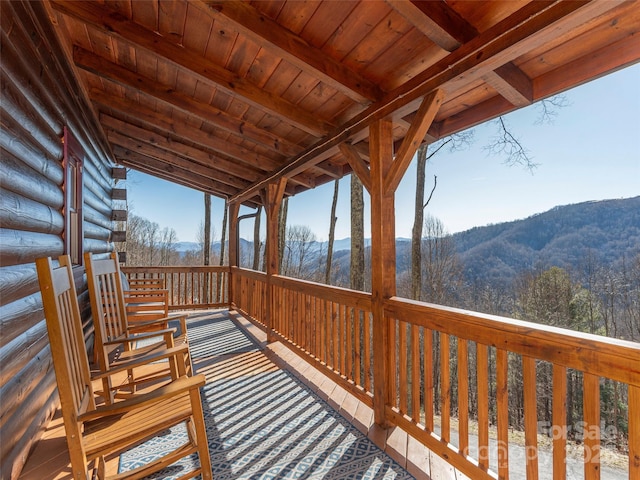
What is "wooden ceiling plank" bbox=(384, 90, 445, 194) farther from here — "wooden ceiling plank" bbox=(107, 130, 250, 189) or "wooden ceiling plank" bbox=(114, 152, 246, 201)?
"wooden ceiling plank" bbox=(114, 152, 246, 201)

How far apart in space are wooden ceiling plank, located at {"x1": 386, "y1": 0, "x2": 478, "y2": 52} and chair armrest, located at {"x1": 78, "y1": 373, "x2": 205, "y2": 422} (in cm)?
193

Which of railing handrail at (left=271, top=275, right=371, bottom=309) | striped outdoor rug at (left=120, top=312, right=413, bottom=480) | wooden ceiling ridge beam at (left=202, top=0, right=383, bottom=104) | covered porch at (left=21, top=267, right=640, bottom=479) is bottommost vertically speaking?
striped outdoor rug at (left=120, top=312, right=413, bottom=480)

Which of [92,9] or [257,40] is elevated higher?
[92,9]

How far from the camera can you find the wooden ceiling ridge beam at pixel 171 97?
2.95 m

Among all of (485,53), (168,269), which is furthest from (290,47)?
(168,269)

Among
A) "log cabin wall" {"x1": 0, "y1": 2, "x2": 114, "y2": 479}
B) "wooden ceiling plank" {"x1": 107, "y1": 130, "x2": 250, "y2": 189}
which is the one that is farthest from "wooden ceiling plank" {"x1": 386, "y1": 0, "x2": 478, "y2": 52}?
"wooden ceiling plank" {"x1": 107, "y1": 130, "x2": 250, "y2": 189}

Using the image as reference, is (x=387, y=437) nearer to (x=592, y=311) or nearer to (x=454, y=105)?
(x=454, y=105)

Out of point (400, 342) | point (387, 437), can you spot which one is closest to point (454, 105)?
point (400, 342)

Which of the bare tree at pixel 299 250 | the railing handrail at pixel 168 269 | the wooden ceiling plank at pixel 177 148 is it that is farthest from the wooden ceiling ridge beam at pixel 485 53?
the bare tree at pixel 299 250

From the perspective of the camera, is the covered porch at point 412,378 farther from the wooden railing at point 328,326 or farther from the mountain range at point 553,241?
the mountain range at point 553,241

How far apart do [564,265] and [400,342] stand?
14266 mm

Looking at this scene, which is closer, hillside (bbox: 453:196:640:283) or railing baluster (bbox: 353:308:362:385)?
railing baluster (bbox: 353:308:362:385)

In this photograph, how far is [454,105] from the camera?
258cm

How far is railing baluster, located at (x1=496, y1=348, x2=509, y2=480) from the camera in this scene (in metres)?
1.59
